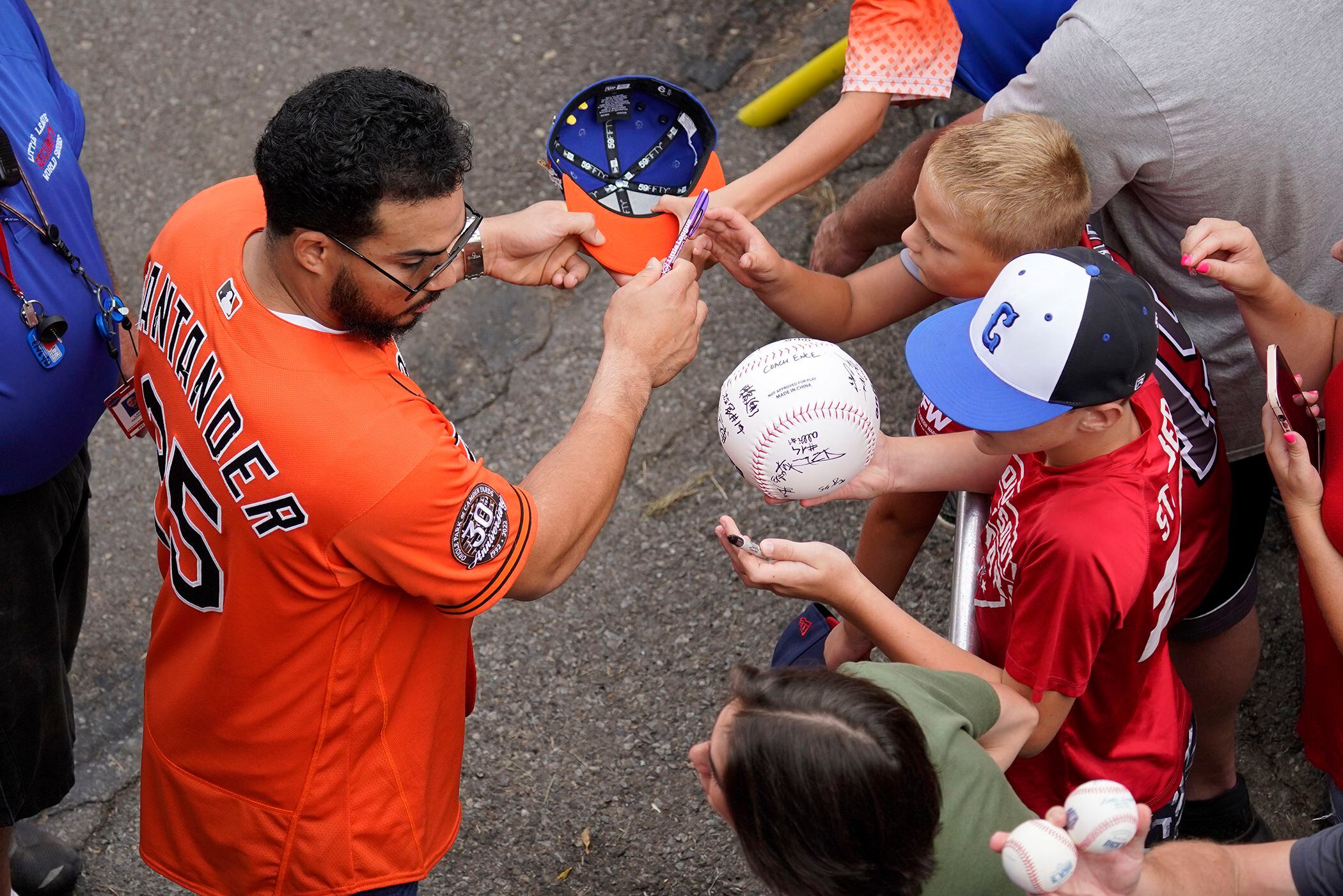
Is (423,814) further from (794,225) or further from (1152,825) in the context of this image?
(794,225)

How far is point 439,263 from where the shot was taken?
2193 mm

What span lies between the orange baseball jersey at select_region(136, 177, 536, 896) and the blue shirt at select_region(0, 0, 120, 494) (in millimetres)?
291

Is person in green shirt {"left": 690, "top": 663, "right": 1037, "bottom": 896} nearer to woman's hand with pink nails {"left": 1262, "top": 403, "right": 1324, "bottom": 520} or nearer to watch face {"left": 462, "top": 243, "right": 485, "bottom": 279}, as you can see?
woman's hand with pink nails {"left": 1262, "top": 403, "right": 1324, "bottom": 520}

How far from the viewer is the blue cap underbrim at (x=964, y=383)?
217 centimetres

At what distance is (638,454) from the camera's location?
14.3 feet

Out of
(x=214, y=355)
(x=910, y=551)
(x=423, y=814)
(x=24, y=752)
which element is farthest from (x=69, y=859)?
(x=910, y=551)

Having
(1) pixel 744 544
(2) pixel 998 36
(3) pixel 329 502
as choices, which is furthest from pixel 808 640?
(2) pixel 998 36

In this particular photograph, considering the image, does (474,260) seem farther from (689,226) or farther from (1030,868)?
(1030,868)

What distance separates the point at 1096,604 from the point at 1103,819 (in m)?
0.56

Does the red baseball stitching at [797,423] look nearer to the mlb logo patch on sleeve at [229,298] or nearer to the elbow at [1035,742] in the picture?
the elbow at [1035,742]

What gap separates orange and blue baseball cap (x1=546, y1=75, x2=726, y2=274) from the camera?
2.97m

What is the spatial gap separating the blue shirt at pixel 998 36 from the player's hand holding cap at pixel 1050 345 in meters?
1.25

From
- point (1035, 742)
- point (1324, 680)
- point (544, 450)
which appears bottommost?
point (544, 450)

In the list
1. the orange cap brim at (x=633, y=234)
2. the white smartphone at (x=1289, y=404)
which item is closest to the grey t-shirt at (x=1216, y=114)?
the white smartphone at (x=1289, y=404)
